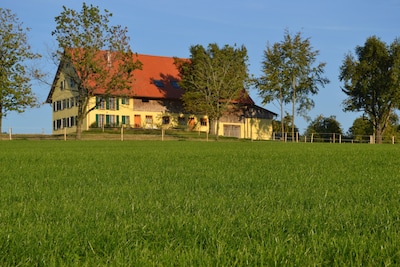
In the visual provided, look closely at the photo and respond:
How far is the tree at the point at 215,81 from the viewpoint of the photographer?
59.7 meters

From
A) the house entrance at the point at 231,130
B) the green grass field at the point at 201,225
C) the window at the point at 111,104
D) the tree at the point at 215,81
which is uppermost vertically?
the tree at the point at 215,81

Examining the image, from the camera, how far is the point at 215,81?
59.3 m

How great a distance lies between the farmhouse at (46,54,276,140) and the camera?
61709mm

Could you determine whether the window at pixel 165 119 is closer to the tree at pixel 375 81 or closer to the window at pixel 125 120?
the window at pixel 125 120

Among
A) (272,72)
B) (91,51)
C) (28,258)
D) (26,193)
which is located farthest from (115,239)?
(272,72)

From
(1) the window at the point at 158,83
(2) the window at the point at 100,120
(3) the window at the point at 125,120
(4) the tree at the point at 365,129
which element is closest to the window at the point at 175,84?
(1) the window at the point at 158,83

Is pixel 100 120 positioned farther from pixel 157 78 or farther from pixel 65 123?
pixel 157 78

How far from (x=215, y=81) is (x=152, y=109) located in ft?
34.3

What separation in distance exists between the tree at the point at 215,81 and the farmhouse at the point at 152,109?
9.79ft

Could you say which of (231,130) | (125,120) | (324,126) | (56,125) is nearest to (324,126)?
(324,126)

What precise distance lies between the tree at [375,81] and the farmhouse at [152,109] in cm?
1291

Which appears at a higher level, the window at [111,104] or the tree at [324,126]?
the window at [111,104]

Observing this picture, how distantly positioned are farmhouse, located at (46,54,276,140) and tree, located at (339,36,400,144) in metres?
12.9

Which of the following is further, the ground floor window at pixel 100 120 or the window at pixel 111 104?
the window at pixel 111 104
